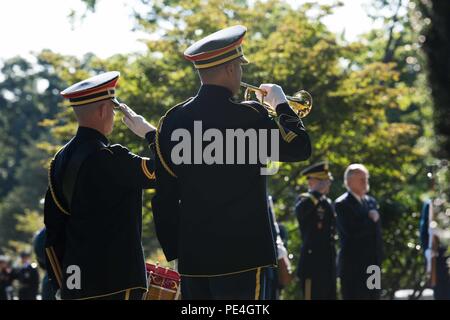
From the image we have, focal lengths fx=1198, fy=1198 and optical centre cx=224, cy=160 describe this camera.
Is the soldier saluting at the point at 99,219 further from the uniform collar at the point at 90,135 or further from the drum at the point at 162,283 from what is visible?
the drum at the point at 162,283

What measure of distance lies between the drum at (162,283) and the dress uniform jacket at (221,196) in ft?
3.37

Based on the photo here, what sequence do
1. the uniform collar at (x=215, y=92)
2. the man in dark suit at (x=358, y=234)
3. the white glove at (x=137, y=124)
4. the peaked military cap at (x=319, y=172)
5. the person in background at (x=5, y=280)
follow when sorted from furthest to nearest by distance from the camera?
the person in background at (x=5, y=280)
the peaked military cap at (x=319, y=172)
the man in dark suit at (x=358, y=234)
the white glove at (x=137, y=124)
the uniform collar at (x=215, y=92)

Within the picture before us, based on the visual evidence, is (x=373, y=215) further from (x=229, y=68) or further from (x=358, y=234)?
(x=229, y=68)

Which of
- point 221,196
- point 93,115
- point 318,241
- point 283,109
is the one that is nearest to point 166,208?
point 221,196

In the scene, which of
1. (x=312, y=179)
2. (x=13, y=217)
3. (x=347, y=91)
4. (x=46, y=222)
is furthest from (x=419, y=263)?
(x=13, y=217)

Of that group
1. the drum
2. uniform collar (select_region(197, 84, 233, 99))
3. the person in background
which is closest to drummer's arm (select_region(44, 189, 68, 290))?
the drum

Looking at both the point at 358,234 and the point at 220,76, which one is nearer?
the point at 220,76

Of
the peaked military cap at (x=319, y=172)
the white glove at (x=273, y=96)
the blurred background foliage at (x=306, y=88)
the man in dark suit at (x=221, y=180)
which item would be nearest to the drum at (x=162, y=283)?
the man in dark suit at (x=221, y=180)

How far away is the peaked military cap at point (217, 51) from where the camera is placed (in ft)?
20.4

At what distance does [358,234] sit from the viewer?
12.5 metres

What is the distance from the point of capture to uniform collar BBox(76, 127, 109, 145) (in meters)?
6.75

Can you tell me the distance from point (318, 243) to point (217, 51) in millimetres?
6975

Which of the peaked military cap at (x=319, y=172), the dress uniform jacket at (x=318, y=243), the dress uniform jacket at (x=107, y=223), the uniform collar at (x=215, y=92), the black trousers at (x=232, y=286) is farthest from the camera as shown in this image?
the peaked military cap at (x=319, y=172)

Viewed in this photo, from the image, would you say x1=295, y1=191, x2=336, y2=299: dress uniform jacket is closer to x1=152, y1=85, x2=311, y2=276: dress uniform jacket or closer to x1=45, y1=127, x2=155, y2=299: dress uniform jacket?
x1=45, y1=127, x2=155, y2=299: dress uniform jacket
